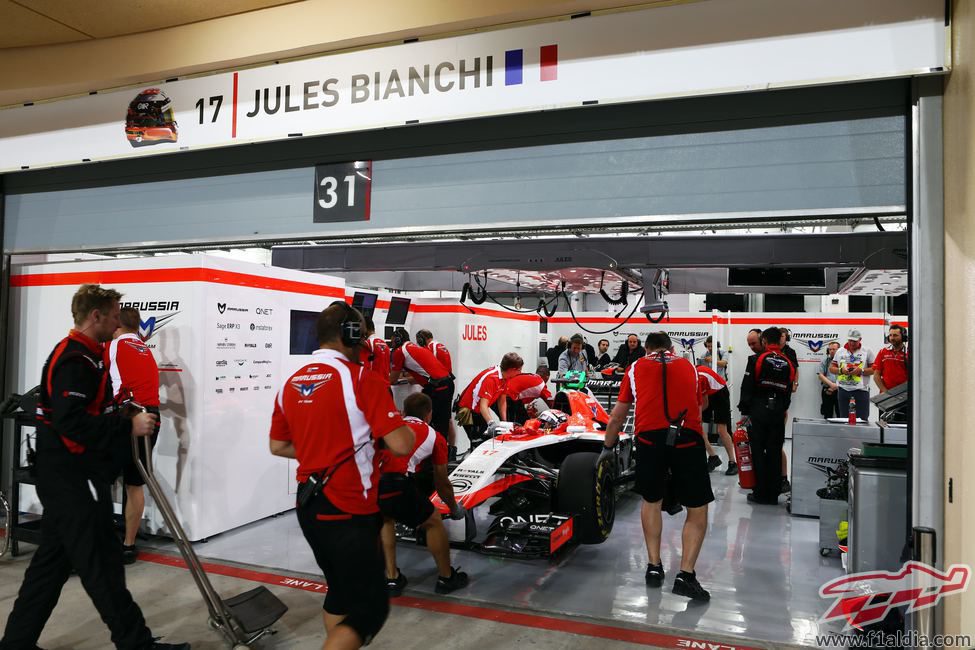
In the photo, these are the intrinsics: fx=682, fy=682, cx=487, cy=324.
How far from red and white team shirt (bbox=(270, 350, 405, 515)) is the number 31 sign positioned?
1.46m

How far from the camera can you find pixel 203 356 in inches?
197

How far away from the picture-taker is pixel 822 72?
269 centimetres

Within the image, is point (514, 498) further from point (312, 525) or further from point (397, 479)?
point (312, 525)

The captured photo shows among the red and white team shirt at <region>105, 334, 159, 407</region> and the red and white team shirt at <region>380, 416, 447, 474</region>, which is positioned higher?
the red and white team shirt at <region>105, 334, 159, 407</region>

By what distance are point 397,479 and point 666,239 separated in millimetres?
3311

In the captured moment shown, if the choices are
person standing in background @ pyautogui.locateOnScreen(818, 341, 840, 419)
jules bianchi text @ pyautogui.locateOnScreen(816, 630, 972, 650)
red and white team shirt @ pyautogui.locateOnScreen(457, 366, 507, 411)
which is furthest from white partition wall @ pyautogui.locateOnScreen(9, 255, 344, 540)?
person standing in background @ pyautogui.locateOnScreen(818, 341, 840, 419)

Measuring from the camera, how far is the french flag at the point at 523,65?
3086 millimetres

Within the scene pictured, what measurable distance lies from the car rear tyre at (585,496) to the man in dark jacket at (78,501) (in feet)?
8.06

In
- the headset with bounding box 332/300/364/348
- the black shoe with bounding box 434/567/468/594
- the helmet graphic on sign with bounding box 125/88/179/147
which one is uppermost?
the helmet graphic on sign with bounding box 125/88/179/147

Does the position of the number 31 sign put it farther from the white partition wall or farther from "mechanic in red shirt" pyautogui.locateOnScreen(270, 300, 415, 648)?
the white partition wall

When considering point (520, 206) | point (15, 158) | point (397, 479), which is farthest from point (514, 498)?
point (15, 158)

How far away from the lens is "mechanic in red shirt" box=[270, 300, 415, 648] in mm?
2287

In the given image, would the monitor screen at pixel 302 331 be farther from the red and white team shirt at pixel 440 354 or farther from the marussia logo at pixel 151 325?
the red and white team shirt at pixel 440 354

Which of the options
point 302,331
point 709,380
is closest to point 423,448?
point 302,331
